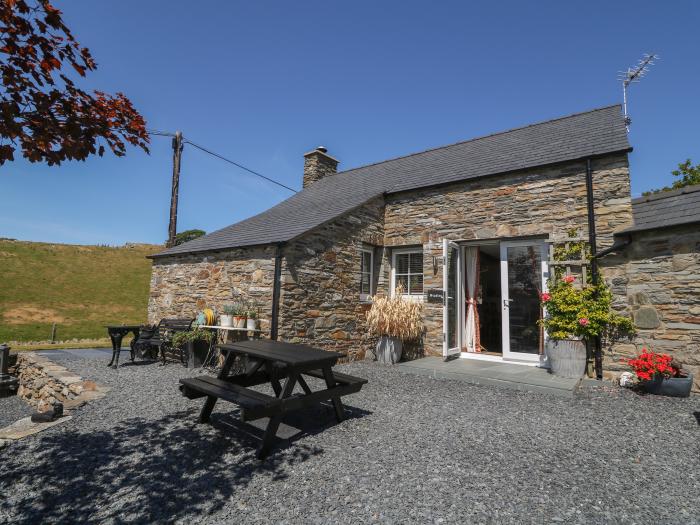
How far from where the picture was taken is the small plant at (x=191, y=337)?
270 inches

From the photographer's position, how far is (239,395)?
321 cm

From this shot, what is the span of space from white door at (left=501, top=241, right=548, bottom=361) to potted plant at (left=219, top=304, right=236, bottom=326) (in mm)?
5328

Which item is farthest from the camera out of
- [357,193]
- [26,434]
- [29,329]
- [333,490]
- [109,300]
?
[109,300]

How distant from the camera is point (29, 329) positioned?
14.5m

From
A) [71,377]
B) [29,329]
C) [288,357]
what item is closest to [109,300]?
[29,329]

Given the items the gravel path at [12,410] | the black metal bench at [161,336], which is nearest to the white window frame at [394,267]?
the black metal bench at [161,336]

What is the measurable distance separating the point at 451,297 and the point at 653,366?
136 inches

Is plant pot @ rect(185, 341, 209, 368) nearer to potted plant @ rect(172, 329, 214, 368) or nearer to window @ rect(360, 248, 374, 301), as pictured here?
potted plant @ rect(172, 329, 214, 368)

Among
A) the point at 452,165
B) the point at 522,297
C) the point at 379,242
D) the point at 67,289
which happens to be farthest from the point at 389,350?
the point at 67,289

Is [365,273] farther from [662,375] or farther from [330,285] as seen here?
[662,375]

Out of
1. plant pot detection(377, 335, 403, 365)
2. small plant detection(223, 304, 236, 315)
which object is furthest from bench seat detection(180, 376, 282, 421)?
plant pot detection(377, 335, 403, 365)

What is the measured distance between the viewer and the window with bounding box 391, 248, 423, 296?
845 centimetres

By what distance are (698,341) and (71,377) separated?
9.49 m

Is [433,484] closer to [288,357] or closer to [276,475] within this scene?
[276,475]
